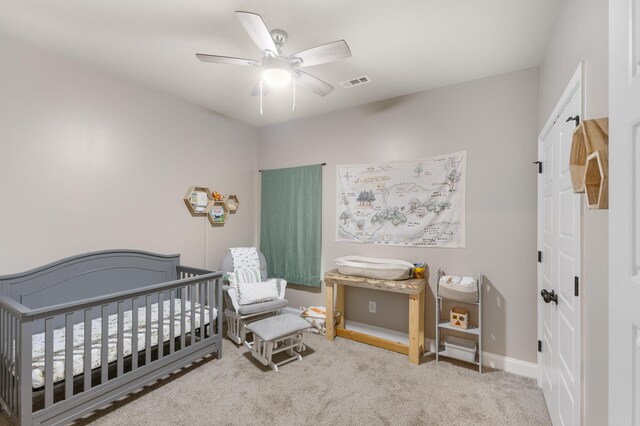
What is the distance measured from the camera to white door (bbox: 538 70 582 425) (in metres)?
1.42

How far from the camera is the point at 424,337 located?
2932mm

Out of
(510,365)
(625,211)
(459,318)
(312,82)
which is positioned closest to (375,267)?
(459,318)

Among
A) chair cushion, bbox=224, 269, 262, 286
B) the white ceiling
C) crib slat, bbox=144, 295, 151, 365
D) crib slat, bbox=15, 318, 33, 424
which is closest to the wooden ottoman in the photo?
chair cushion, bbox=224, 269, 262, 286

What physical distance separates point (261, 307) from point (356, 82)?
2.46 meters

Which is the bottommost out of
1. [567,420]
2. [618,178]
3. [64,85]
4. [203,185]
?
[567,420]

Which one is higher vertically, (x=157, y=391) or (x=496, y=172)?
(x=496, y=172)

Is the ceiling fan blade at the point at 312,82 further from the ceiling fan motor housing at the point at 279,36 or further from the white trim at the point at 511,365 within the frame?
the white trim at the point at 511,365

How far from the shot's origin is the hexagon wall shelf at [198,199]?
334 centimetres

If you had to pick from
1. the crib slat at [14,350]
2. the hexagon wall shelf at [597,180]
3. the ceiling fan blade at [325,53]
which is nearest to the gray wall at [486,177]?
the ceiling fan blade at [325,53]

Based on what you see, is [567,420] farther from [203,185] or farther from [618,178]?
[203,185]

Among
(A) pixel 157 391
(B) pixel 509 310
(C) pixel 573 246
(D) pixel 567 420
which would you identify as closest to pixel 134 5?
(A) pixel 157 391

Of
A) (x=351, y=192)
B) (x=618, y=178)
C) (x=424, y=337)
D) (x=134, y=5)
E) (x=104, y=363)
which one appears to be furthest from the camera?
(x=351, y=192)

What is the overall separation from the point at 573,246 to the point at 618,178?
90 centimetres

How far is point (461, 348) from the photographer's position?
2582 mm
